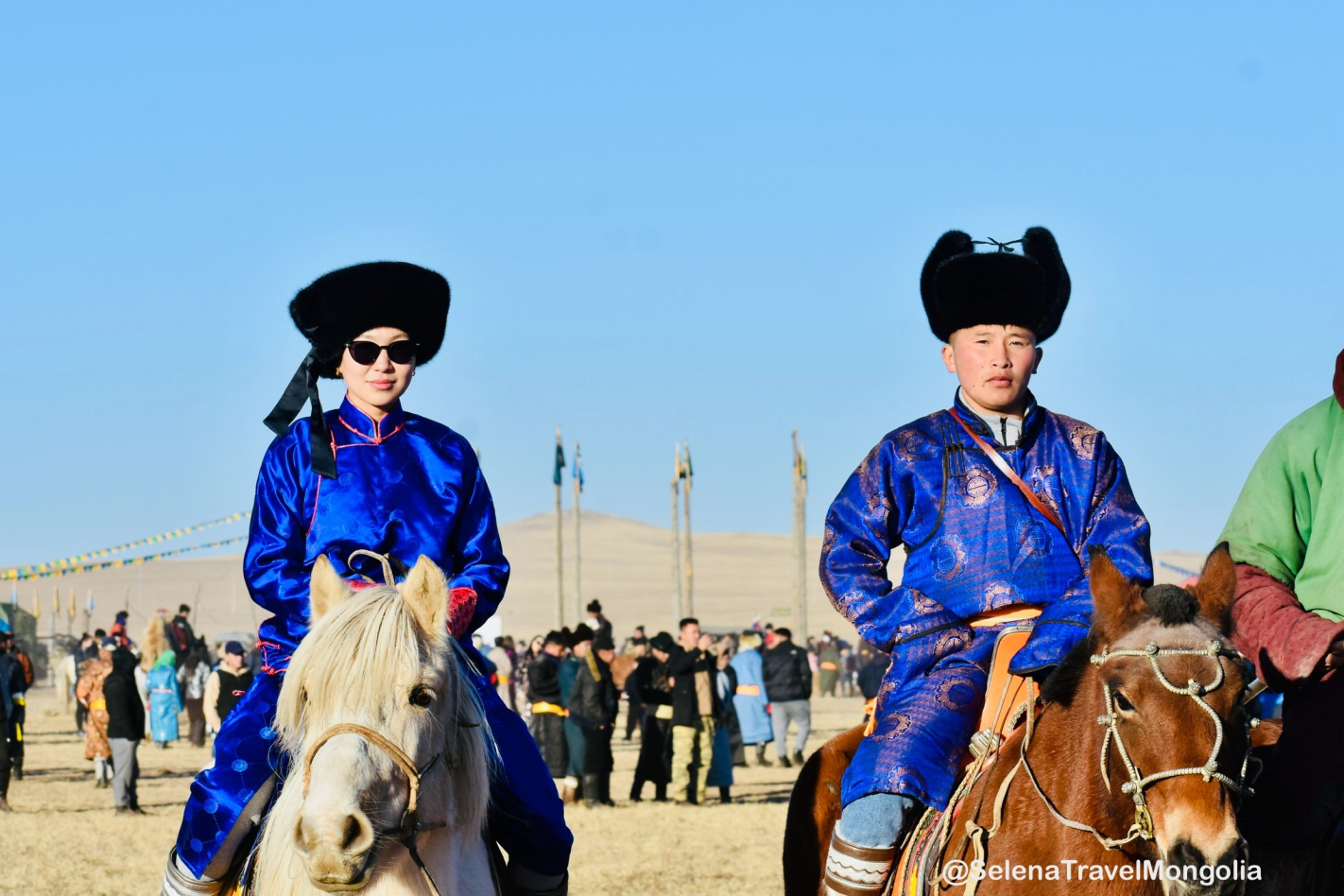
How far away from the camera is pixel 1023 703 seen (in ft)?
16.7

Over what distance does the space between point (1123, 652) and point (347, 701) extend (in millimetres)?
1946

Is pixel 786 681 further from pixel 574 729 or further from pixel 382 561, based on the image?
pixel 382 561

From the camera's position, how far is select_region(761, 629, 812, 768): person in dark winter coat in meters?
23.7

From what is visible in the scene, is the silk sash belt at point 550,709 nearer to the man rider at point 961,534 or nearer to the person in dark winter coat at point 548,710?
the person in dark winter coat at point 548,710

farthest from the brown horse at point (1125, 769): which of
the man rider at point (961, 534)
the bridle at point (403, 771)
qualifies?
the bridle at point (403, 771)

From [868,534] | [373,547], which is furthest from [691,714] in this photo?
[373,547]

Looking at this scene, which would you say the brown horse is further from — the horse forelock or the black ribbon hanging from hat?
the black ribbon hanging from hat

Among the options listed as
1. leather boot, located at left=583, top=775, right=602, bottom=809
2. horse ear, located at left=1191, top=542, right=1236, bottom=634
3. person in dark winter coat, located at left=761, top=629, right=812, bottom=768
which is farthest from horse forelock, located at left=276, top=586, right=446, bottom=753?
person in dark winter coat, located at left=761, top=629, right=812, bottom=768

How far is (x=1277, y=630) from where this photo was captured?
16.3 feet

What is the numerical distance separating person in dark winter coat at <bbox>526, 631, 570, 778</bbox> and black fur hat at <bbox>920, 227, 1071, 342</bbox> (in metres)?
14.1

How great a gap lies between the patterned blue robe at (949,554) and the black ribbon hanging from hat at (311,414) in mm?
1695

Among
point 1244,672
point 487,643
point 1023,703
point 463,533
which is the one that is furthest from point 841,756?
point 487,643

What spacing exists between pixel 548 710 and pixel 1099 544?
49.8 feet

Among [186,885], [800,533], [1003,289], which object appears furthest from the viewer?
[800,533]
